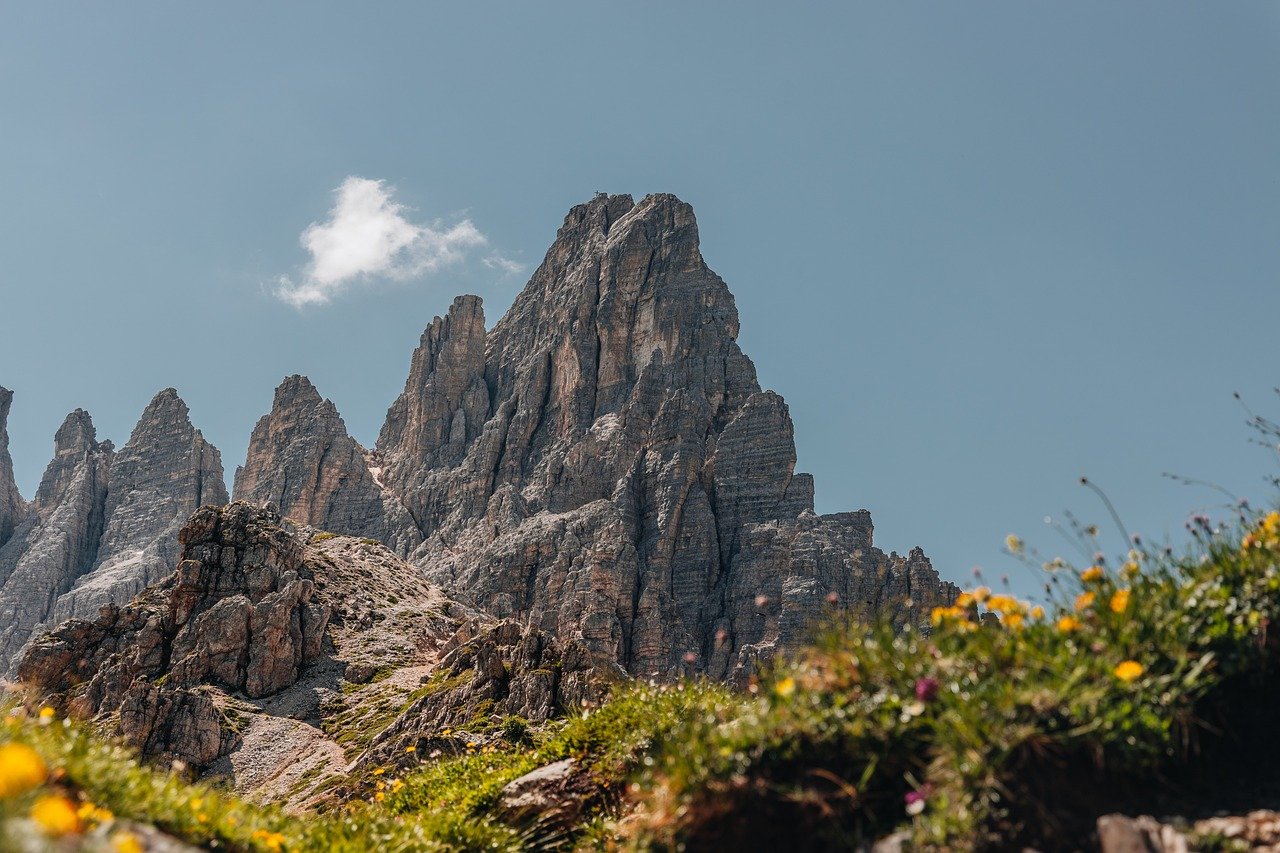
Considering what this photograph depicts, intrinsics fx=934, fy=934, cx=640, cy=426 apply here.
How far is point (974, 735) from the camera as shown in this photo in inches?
315

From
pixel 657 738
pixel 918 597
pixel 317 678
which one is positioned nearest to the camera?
pixel 657 738

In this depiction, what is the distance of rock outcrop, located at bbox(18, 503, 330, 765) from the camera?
251 feet

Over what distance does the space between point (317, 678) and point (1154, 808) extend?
3727 inches

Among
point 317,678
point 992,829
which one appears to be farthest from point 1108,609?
point 317,678

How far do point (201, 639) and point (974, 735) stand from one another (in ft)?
312

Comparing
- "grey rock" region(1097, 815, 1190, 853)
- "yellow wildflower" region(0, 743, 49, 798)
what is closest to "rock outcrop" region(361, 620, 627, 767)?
"grey rock" region(1097, 815, 1190, 853)

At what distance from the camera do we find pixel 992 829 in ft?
25.4

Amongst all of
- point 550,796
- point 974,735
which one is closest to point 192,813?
point 550,796

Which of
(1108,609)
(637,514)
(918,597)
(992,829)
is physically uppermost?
(637,514)

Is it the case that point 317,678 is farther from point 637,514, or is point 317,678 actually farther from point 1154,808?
point 1154,808

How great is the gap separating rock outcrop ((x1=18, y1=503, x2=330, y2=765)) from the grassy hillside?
75.1 m

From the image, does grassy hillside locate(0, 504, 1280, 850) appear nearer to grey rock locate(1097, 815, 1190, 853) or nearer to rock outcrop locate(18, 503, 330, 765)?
grey rock locate(1097, 815, 1190, 853)

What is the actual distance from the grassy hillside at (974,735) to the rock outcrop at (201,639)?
75119mm

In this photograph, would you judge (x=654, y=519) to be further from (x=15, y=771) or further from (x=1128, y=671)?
(x=15, y=771)
